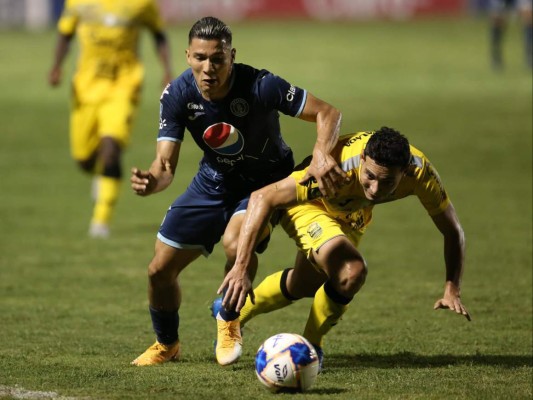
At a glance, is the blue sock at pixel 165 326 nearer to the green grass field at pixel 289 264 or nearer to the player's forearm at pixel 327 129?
the green grass field at pixel 289 264

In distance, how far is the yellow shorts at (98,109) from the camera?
1326 cm

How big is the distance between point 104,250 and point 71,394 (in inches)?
234

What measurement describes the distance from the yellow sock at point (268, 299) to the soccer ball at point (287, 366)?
53.6 inches

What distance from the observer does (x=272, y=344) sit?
6.73m

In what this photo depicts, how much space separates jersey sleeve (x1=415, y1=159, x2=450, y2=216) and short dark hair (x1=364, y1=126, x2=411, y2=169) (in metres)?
0.27

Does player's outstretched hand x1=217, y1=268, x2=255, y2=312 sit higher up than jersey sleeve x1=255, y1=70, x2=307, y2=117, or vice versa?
jersey sleeve x1=255, y1=70, x2=307, y2=117

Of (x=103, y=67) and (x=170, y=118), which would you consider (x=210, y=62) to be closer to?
(x=170, y=118)

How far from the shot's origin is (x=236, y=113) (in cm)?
736

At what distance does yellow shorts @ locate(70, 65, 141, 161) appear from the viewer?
13258 mm

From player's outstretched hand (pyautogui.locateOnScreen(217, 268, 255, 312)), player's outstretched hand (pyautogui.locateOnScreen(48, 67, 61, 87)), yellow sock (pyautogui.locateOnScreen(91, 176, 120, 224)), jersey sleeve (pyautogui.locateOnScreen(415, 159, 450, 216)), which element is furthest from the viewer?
player's outstretched hand (pyautogui.locateOnScreen(48, 67, 61, 87))

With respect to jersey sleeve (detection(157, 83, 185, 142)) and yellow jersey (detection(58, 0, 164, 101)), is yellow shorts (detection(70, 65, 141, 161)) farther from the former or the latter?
jersey sleeve (detection(157, 83, 185, 142))

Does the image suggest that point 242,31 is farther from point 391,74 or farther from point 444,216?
point 444,216

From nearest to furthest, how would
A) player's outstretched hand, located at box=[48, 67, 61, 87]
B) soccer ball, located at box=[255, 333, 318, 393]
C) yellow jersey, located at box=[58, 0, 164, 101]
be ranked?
soccer ball, located at box=[255, 333, 318, 393] < yellow jersey, located at box=[58, 0, 164, 101] < player's outstretched hand, located at box=[48, 67, 61, 87]

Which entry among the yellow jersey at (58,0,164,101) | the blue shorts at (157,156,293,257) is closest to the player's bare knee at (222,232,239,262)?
the blue shorts at (157,156,293,257)
